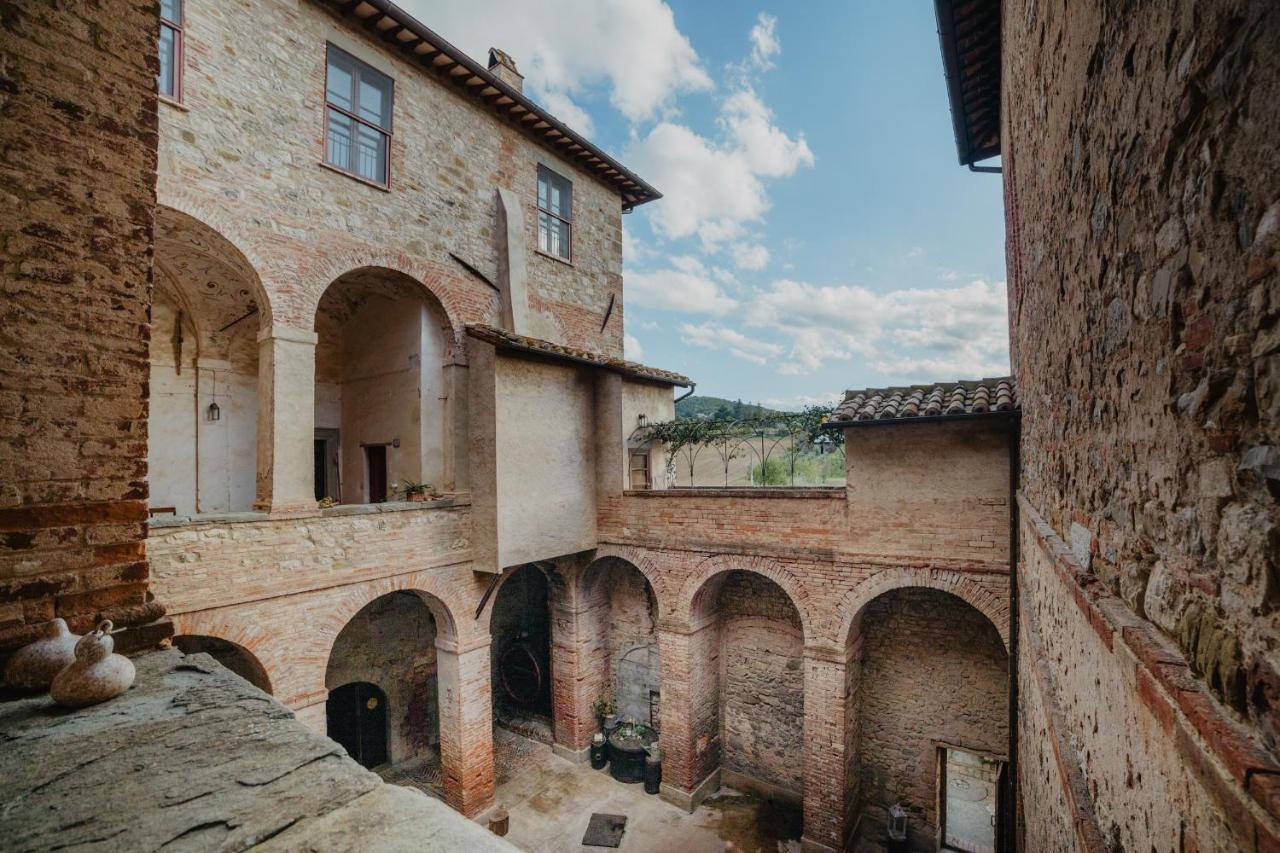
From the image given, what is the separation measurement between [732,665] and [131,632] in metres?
9.54

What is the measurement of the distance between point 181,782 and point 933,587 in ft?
25.6

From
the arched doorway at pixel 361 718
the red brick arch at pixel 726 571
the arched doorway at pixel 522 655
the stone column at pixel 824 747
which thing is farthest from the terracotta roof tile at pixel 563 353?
the arched doorway at pixel 361 718

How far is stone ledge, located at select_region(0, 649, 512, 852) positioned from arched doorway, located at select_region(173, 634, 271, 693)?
16.4 feet

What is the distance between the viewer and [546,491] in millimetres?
9547

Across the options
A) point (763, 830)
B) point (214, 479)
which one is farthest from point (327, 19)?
point (763, 830)

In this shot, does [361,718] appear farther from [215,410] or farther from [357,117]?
[357,117]

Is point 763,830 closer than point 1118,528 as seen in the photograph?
No

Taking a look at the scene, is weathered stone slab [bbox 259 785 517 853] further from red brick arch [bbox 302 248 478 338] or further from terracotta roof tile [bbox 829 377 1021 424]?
red brick arch [bbox 302 248 478 338]

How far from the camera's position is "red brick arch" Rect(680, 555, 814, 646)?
8375 mm

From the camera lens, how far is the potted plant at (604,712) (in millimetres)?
11297

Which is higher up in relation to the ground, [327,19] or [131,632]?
[327,19]

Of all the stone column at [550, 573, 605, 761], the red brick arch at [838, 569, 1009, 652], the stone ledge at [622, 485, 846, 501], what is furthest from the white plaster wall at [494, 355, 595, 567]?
the red brick arch at [838, 569, 1009, 652]

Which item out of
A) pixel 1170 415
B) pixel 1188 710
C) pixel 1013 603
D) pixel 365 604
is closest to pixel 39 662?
pixel 1188 710

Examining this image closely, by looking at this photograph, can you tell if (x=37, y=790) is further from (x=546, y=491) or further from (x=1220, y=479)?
(x=546, y=491)
